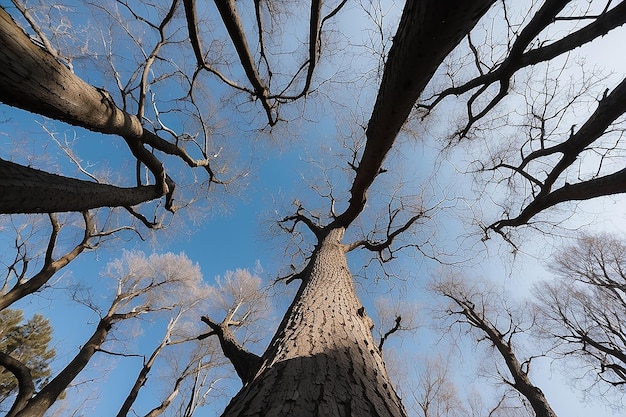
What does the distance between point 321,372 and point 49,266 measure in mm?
7869

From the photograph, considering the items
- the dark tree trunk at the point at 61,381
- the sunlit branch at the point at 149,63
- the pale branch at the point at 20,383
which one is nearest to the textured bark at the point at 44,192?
the sunlit branch at the point at 149,63

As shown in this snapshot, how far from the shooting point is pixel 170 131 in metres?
5.12

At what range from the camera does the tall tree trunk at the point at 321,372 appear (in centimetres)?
112

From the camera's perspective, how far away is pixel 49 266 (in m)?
6.22

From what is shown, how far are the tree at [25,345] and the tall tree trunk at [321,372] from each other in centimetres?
1472

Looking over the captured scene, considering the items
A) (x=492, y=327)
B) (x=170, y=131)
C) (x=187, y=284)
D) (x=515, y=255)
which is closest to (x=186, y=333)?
(x=187, y=284)

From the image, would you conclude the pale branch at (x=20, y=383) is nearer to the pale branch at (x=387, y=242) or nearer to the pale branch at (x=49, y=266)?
the pale branch at (x=49, y=266)

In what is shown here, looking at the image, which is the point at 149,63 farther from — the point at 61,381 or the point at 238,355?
the point at 61,381

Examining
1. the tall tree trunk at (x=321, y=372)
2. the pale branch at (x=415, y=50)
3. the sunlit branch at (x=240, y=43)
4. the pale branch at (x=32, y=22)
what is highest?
the sunlit branch at (x=240, y=43)

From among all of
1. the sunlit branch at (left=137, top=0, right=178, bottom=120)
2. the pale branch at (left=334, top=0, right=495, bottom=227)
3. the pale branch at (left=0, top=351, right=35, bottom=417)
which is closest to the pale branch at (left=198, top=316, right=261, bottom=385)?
the pale branch at (left=334, top=0, right=495, bottom=227)

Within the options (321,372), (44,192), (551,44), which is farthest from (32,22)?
(551,44)

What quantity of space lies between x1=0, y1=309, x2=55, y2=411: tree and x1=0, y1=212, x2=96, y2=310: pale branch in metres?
7.38

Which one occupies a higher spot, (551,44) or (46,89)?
(551,44)

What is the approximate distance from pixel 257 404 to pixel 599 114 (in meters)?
5.24
